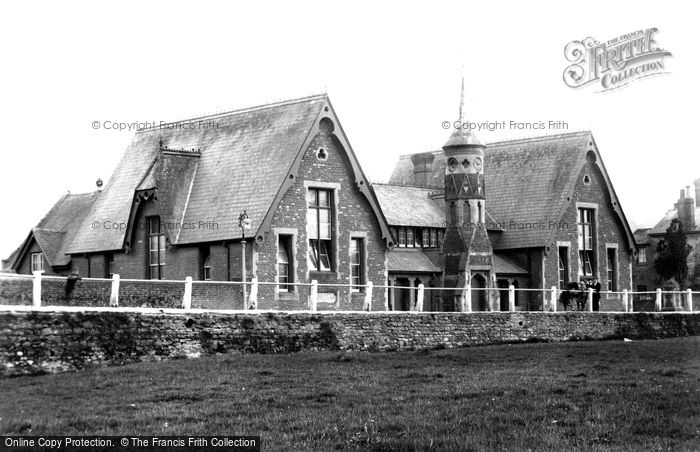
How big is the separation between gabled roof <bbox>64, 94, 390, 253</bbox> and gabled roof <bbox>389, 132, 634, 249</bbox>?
485 inches

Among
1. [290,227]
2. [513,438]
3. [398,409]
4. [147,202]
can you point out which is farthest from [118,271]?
[513,438]

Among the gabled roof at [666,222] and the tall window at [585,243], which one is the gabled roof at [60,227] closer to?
the tall window at [585,243]

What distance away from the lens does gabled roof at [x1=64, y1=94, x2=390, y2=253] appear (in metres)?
38.8

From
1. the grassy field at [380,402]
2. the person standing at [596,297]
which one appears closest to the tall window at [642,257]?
the person standing at [596,297]

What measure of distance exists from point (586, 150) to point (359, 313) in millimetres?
23511

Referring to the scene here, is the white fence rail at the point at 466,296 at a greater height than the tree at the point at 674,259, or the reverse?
the tree at the point at 674,259

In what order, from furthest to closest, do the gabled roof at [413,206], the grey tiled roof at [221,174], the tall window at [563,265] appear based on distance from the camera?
the tall window at [563,265], the gabled roof at [413,206], the grey tiled roof at [221,174]

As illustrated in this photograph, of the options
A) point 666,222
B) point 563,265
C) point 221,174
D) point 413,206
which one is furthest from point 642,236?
point 221,174

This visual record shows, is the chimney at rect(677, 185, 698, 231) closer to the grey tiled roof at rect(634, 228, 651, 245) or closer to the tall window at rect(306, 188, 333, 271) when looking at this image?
the grey tiled roof at rect(634, 228, 651, 245)

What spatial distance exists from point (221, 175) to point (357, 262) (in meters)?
5.99

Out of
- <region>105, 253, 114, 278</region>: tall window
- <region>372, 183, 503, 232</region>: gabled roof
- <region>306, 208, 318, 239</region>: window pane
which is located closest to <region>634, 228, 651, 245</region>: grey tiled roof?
<region>372, 183, 503, 232</region>: gabled roof

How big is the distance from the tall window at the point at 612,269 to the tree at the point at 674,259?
17.1 meters

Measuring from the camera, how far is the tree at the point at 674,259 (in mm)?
70062

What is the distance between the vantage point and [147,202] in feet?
135
